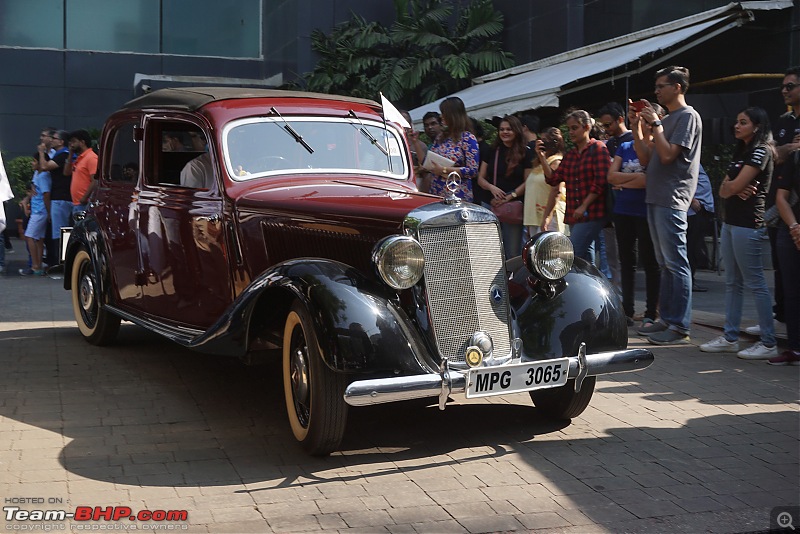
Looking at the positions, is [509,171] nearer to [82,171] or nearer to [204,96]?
[204,96]

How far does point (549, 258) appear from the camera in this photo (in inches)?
205

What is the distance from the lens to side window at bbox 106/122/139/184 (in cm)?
716

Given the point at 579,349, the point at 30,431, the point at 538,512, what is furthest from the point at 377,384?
the point at 30,431

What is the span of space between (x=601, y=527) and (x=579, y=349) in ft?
4.10

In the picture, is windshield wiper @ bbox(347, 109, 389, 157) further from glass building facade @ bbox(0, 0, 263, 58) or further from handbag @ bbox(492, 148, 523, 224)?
glass building facade @ bbox(0, 0, 263, 58)

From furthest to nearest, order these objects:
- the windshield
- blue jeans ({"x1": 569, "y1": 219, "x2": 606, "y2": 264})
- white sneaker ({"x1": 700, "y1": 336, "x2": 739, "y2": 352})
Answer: blue jeans ({"x1": 569, "y1": 219, "x2": 606, "y2": 264}) → white sneaker ({"x1": 700, "y1": 336, "x2": 739, "y2": 352}) → the windshield

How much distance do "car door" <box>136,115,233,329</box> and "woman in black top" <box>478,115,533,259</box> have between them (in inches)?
139

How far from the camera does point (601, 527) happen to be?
12.9 feet

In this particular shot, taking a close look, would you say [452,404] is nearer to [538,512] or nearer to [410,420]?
[410,420]

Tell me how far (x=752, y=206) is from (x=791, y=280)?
0.62 meters

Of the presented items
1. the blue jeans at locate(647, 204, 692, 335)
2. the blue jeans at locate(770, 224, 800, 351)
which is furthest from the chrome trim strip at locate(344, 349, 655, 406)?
the blue jeans at locate(647, 204, 692, 335)

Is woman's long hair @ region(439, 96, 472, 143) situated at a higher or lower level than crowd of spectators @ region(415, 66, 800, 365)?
higher

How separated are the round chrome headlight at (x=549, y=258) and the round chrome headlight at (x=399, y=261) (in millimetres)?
734

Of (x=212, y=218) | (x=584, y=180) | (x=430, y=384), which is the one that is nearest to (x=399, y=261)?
(x=430, y=384)
